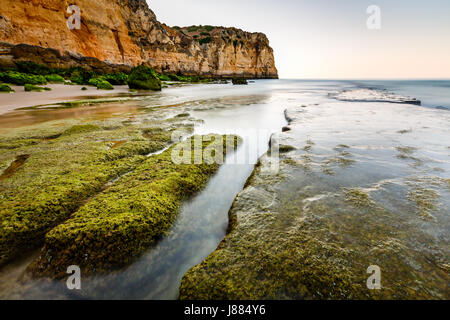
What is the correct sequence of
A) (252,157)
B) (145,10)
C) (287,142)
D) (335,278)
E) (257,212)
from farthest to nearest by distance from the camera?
1. (145,10)
2. (287,142)
3. (252,157)
4. (257,212)
5. (335,278)

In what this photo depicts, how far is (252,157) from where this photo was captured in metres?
4.46

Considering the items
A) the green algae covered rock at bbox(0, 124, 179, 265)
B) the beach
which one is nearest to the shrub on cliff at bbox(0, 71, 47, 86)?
the green algae covered rock at bbox(0, 124, 179, 265)

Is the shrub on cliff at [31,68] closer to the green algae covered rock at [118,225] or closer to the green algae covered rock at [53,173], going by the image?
the green algae covered rock at [53,173]

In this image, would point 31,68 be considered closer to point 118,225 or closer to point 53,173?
point 53,173

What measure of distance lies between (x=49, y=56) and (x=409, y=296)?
35452mm

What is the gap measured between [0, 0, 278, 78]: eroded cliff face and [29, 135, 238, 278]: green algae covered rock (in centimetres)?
2956

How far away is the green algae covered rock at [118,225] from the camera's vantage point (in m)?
1.78

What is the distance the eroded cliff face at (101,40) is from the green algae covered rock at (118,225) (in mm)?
29556

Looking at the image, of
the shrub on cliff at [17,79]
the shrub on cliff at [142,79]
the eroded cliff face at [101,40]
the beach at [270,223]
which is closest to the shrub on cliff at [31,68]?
the eroded cliff face at [101,40]

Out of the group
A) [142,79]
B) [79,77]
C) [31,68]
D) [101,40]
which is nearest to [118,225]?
[142,79]

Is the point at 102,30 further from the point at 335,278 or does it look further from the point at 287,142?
the point at 335,278

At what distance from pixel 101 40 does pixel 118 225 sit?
44.7 meters

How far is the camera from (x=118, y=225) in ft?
6.49
